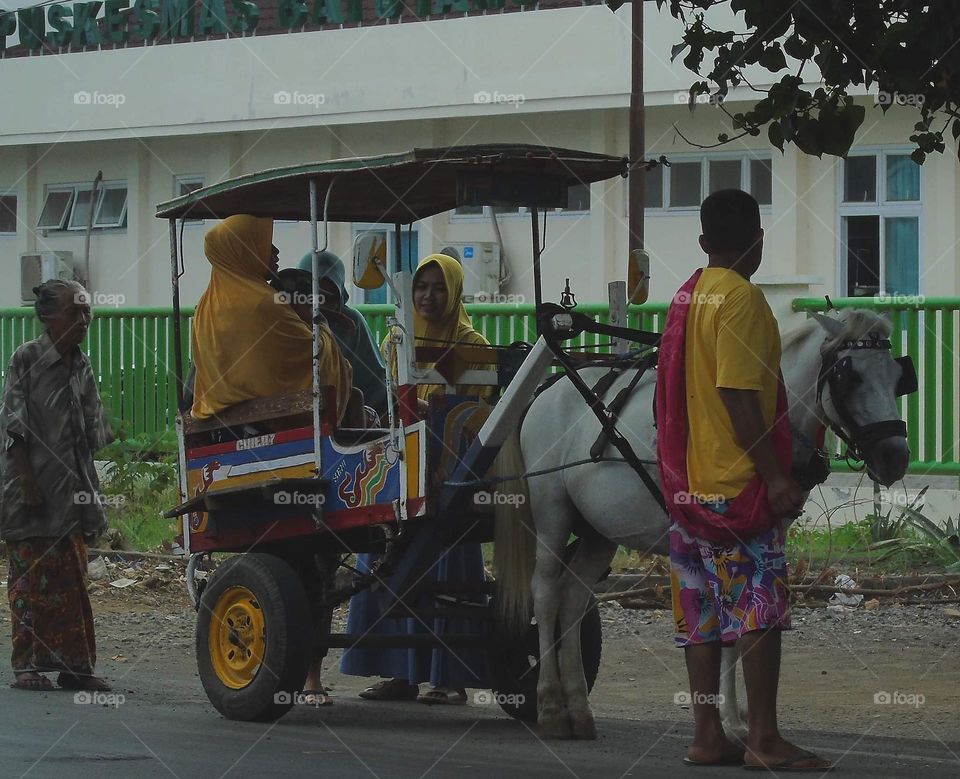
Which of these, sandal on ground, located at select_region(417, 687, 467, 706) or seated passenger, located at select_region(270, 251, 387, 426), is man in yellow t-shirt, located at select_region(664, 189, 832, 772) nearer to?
seated passenger, located at select_region(270, 251, 387, 426)

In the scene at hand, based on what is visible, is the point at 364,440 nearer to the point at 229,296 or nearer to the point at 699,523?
the point at 229,296

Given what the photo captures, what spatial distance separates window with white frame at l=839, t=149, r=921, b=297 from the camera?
17906 mm

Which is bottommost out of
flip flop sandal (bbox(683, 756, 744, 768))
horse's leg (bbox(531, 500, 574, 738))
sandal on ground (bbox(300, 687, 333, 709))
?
sandal on ground (bbox(300, 687, 333, 709))

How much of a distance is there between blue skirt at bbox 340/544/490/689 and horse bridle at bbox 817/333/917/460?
7.68ft

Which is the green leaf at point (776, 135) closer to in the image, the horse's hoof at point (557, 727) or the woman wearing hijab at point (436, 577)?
the woman wearing hijab at point (436, 577)

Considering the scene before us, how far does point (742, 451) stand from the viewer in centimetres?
570

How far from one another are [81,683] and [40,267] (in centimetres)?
1487

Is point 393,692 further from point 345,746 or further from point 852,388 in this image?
point 852,388

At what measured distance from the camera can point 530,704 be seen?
25.5 feet

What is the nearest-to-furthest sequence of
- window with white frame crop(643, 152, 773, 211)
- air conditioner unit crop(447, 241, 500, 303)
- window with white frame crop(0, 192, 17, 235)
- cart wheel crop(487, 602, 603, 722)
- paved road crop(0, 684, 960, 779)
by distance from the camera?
1. paved road crop(0, 684, 960, 779)
2. cart wheel crop(487, 602, 603, 722)
3. window with white frame crop(643, 152, 773, 211)
4. air conditioner unit crop(447, 241, 500, 303)
5. window with white frame crop(0, 192, 17, 235)

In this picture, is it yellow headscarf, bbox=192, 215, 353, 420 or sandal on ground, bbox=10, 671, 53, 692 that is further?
sandal on ground, bbox=10, 671, 53, 692

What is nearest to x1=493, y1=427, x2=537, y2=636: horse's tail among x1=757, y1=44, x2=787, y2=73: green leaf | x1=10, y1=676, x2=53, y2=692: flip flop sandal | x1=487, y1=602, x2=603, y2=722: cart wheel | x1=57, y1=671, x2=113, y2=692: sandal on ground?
x1=487, y1=602, x2=603, y2=722: cart wheel

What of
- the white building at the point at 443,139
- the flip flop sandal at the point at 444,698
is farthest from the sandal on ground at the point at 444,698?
the white building at the point at 443,139

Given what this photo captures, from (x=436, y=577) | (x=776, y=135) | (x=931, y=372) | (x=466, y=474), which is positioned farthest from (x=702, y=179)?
(x=466, y=474)
